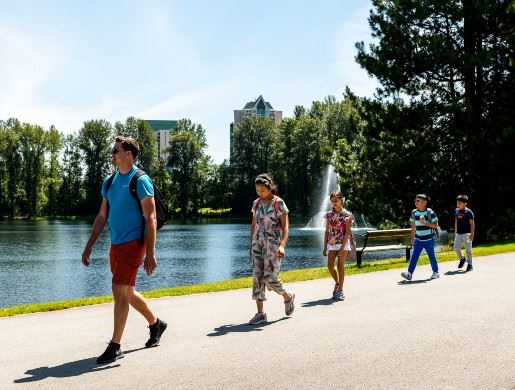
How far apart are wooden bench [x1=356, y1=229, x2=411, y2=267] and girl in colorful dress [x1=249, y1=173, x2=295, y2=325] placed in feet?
28.9

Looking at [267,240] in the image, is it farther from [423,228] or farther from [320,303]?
[423,228]

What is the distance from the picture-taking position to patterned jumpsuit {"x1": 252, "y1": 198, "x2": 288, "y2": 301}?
A: 25.4ft

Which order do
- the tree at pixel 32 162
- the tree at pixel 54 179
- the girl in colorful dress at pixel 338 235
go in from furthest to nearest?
the tree at pixel 54 179 → the tree at pixel 32 162 → the girl in colorful dress at pixel 338 235

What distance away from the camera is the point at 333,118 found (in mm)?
76125

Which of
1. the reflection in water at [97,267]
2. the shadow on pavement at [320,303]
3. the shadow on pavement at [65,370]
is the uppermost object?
the shadow on pavement at [65,370]

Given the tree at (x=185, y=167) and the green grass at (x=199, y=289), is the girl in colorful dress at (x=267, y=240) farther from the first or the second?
the tree at (x=185, y=167)

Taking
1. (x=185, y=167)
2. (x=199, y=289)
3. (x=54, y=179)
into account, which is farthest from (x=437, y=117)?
(x=54, y=179)

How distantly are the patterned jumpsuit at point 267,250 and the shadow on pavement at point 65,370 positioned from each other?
8.27 feet

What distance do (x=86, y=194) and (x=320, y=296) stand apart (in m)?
94.8

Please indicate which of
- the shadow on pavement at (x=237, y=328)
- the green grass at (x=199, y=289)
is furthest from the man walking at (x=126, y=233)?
the green grass at (x=199, y=289)

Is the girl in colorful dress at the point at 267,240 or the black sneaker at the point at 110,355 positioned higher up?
the girl in colorful dress at the point at 267,240

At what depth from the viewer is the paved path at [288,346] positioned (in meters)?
5.08

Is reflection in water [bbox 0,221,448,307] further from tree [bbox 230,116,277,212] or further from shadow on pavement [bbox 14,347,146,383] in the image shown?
tree [bbox 230,116,277,212]

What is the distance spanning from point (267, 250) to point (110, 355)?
8.60 feet
